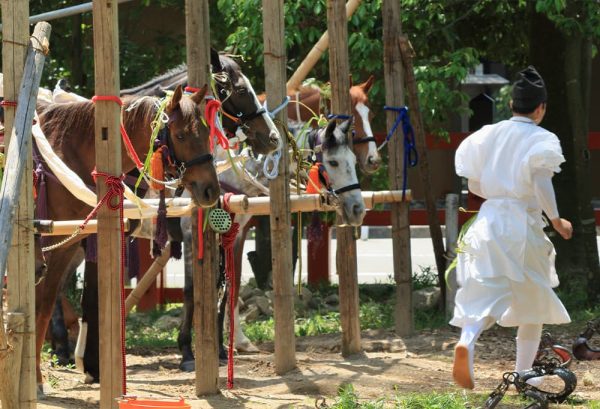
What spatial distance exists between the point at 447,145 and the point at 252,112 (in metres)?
5.84

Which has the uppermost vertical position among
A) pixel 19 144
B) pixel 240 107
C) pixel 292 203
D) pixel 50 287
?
pixel 240 107

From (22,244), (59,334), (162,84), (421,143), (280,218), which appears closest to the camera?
(22,244)

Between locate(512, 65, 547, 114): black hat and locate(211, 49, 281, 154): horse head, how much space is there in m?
1.84

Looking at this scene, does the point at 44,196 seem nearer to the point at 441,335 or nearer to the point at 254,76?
the point at 441,335

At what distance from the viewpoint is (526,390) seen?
5.83m

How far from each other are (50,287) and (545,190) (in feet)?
10.6

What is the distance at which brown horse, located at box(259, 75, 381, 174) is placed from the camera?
30.2ft

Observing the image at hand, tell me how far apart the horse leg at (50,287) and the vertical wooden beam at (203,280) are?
3.91ft

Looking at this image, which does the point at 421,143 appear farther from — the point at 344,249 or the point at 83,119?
the point at 83,119

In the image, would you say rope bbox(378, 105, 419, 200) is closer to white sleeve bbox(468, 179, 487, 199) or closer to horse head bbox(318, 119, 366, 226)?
horse head bbox(318, 119, 366, 226)

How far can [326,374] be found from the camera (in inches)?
291

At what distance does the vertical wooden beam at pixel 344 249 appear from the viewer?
8.22 meters

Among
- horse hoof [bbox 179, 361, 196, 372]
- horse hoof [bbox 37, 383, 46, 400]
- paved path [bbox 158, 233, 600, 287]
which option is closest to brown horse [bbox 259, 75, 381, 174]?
horse hoof [bbox 179, 361, 196, 372]

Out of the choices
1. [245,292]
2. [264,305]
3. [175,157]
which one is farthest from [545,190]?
[245,292]
